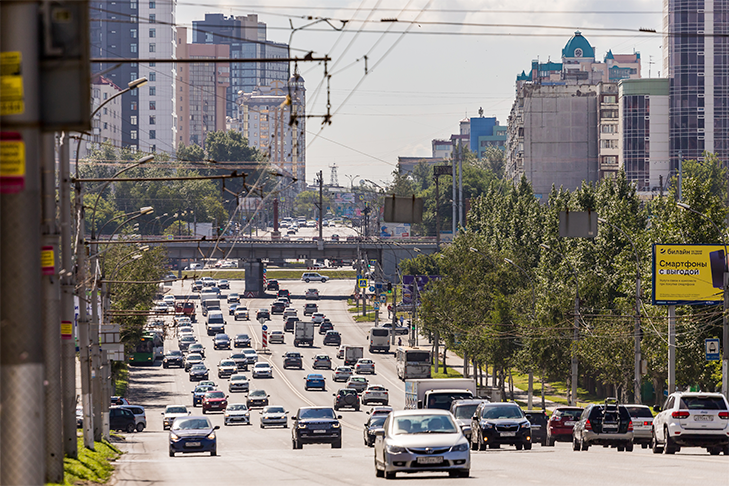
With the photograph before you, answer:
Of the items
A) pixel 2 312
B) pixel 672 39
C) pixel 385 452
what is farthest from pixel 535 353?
pixel 672 39

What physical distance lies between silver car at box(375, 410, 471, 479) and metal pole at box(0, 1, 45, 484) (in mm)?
11811

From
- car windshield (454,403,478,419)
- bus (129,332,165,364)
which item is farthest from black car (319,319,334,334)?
car windshield (454,403,478,419)

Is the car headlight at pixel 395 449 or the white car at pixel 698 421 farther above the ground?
the car headlight at pixel 395 449

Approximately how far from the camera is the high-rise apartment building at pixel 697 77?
4966 inches

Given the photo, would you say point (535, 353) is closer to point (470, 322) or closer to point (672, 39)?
point (470, 322)

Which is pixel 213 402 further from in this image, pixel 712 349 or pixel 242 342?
pixel 242 342

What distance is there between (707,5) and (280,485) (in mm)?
119275

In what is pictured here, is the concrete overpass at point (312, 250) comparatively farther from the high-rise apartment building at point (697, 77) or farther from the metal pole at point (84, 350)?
the metal pole at point (84, 350)

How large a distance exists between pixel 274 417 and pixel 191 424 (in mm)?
17798

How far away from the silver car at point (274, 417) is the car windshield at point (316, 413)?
14.3m

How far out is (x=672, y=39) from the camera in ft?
420

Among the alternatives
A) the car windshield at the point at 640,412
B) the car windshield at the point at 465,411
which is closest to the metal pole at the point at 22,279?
the car windshield at the point at 465,411

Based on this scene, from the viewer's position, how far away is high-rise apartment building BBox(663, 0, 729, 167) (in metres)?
126

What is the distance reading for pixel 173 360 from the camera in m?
87.8
